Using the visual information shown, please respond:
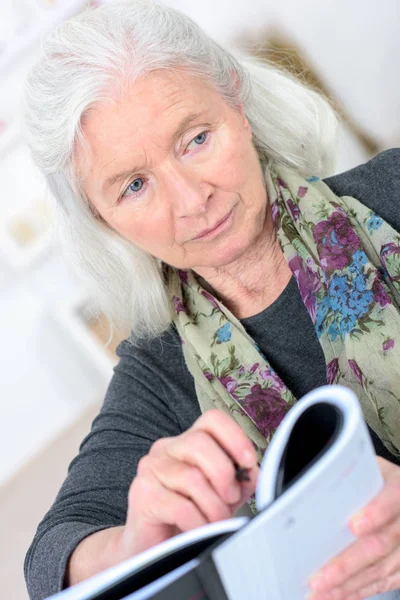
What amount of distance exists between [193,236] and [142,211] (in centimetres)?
11

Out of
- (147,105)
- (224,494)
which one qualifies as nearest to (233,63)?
(147,105)

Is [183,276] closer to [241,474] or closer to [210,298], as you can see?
[210,298]

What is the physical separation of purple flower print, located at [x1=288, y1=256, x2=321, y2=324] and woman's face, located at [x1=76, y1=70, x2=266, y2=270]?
10 centimetres

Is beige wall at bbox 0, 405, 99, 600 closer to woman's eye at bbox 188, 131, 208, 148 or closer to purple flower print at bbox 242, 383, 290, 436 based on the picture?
purple flower print at bbox 242, 383, 290, 436

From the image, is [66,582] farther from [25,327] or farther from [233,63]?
[25,327]

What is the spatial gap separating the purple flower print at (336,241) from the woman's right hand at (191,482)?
62 cm

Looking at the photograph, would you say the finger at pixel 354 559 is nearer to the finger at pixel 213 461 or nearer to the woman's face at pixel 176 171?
the finger at pixel 213 461

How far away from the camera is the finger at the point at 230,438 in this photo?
2.42 feet

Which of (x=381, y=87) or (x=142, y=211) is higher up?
(x=142, y=211)

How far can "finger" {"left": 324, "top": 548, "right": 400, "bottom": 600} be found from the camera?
74cm

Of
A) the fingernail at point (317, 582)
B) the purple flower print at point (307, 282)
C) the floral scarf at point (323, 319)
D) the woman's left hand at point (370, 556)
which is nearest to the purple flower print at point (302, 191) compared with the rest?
the floral scarf at point (323, 319)

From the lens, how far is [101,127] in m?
1.22

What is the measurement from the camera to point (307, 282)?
1.34 m

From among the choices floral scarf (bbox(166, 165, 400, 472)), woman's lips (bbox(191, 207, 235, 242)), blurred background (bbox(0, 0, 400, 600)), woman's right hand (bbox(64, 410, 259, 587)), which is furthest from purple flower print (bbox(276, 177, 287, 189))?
blurred background (bbox(0, 0, 400, 600))
